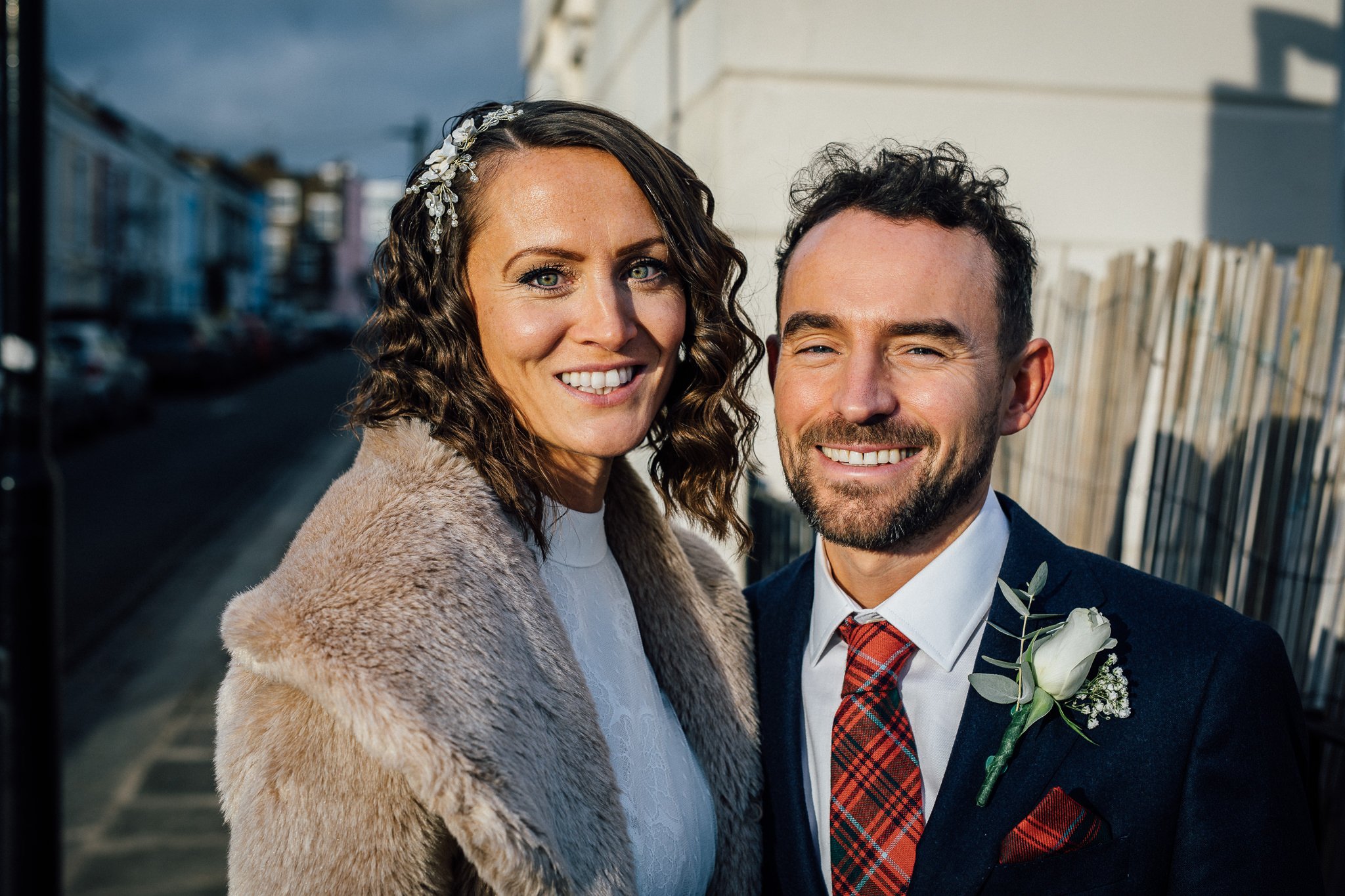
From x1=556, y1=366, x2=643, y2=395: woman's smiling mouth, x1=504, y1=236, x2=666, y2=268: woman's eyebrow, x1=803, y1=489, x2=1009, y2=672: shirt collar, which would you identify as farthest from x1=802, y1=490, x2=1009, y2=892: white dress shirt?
x1=504, y1=236, x2=666, y2=268: woman's eyebrow

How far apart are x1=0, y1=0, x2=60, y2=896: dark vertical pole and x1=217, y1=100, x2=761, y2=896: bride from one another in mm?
1925

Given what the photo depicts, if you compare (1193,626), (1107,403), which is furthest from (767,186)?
(1193,626)

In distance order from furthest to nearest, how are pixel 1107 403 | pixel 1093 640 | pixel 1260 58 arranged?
pixel 1260 58
pixel 1107 403
pixel 1093 640

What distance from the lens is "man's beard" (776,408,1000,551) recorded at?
2014 mm

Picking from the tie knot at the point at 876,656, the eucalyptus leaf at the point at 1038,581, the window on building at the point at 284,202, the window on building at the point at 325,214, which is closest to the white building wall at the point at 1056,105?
the tie knot at the point at 876,656

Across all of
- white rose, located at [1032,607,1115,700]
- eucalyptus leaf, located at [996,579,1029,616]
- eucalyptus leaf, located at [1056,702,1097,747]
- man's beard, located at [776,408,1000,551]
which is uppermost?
man's beard, located at [776,408,1000,551]

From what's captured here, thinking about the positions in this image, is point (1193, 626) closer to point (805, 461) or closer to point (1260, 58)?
point (805, 461)

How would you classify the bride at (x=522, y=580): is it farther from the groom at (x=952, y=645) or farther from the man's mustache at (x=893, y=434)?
the man's mustache at (x=893, y=434)

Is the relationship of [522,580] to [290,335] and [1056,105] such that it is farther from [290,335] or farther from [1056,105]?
[290,335]

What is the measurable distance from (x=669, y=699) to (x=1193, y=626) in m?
1.01

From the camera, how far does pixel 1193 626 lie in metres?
1.84

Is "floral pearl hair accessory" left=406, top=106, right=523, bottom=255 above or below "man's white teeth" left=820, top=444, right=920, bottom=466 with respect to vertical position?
above

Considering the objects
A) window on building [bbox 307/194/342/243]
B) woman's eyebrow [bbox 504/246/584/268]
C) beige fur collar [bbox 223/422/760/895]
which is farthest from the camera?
window on building [bbox 307/194/342/243]

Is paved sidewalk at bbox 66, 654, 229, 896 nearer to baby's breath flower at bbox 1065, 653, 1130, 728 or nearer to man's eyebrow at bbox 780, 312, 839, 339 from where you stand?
man's eyebrow at bbox 780, 312, 839, 339
